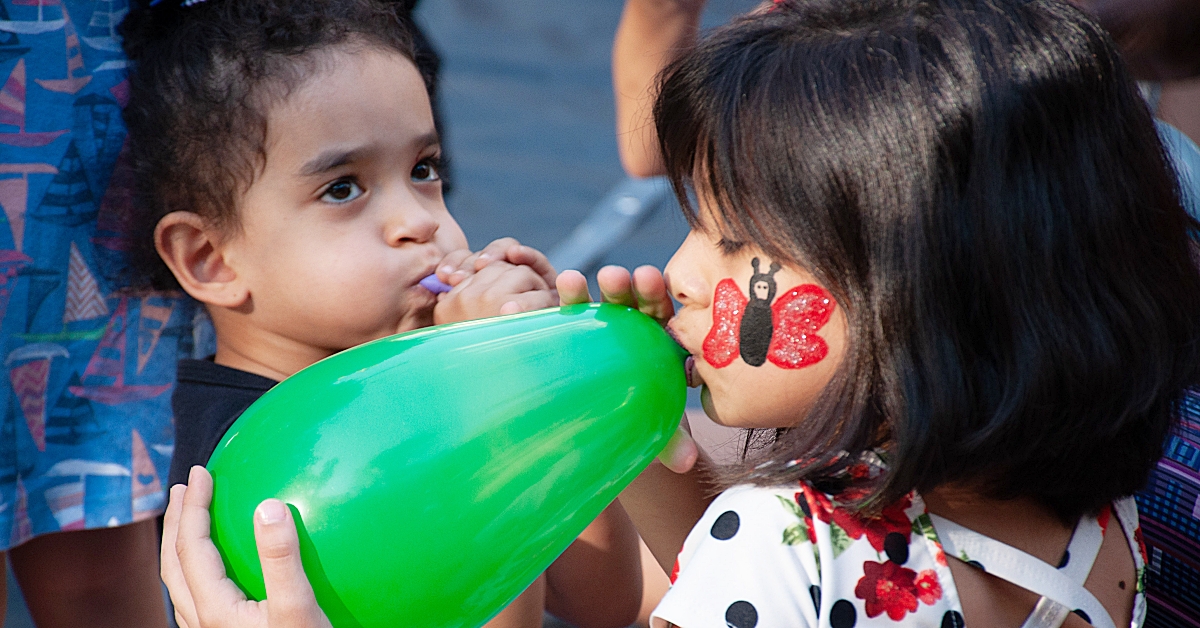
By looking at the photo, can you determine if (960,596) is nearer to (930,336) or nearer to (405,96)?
(930,336)

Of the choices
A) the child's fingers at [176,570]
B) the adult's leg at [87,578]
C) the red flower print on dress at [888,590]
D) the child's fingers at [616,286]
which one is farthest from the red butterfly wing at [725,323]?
the adult's leg at [87,578]

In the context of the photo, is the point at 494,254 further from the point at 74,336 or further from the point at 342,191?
the point at 74,336

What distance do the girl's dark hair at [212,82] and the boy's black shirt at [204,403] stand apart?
18 centimetres

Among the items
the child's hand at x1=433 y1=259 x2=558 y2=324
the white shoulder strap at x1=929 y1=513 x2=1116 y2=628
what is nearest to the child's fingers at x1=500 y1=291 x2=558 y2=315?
the child's hand at x1=433 y1=259 x2=558 y2=324

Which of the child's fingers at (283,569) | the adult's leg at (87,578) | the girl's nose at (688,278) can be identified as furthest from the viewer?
the adult's leg at (87,578)

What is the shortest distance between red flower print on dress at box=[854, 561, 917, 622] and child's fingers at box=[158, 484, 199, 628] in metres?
0.56

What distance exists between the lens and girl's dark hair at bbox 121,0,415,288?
122cm

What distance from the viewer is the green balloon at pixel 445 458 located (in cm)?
79

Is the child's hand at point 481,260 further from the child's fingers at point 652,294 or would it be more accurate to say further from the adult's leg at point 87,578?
the adult's leg at point 87,578

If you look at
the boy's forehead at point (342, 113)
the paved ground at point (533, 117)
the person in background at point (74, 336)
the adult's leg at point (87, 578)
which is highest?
the boy's forehead at point (342, 113)

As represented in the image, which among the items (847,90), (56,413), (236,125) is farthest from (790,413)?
(56,413)

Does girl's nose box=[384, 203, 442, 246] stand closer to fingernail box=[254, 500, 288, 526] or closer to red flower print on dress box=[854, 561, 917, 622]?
fingernail box=[254, 500, 288, 526]

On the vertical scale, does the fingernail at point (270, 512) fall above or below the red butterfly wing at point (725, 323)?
below

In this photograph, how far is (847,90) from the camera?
806mm
